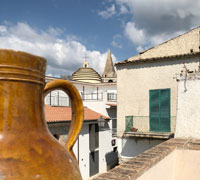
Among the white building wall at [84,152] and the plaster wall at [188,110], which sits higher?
the plaster wall at [188,110]

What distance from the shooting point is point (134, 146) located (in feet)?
31.6

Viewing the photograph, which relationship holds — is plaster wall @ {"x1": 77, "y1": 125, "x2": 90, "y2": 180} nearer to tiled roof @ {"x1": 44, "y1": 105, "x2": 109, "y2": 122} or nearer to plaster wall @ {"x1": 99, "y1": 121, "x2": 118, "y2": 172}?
tiled roof @ {"x1": 44, "y1": 105, "x2": 109, "y2": 122}

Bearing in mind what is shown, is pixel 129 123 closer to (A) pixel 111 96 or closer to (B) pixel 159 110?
(B) pixel 159 110

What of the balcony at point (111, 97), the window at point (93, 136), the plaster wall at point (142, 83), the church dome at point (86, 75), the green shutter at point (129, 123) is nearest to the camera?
the plaster wall at point (142, 83)

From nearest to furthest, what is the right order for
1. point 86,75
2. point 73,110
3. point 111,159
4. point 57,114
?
point 73,110, point 57,114, point 111,159, point 86,75

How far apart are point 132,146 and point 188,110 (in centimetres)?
469

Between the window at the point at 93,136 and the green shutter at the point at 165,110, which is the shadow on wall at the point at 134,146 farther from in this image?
the window at the point at 93,136

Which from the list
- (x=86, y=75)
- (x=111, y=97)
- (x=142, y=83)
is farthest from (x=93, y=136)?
(x=86, y=75)

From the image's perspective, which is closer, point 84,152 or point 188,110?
point 188,110

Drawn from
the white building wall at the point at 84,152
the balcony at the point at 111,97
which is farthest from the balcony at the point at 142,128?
the balcony at the point at 111,97

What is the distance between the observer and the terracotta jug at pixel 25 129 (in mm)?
812

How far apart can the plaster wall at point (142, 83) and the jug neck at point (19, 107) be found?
880 centimetres

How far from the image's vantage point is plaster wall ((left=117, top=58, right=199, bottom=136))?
9.23 metres

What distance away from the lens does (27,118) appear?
92cm
